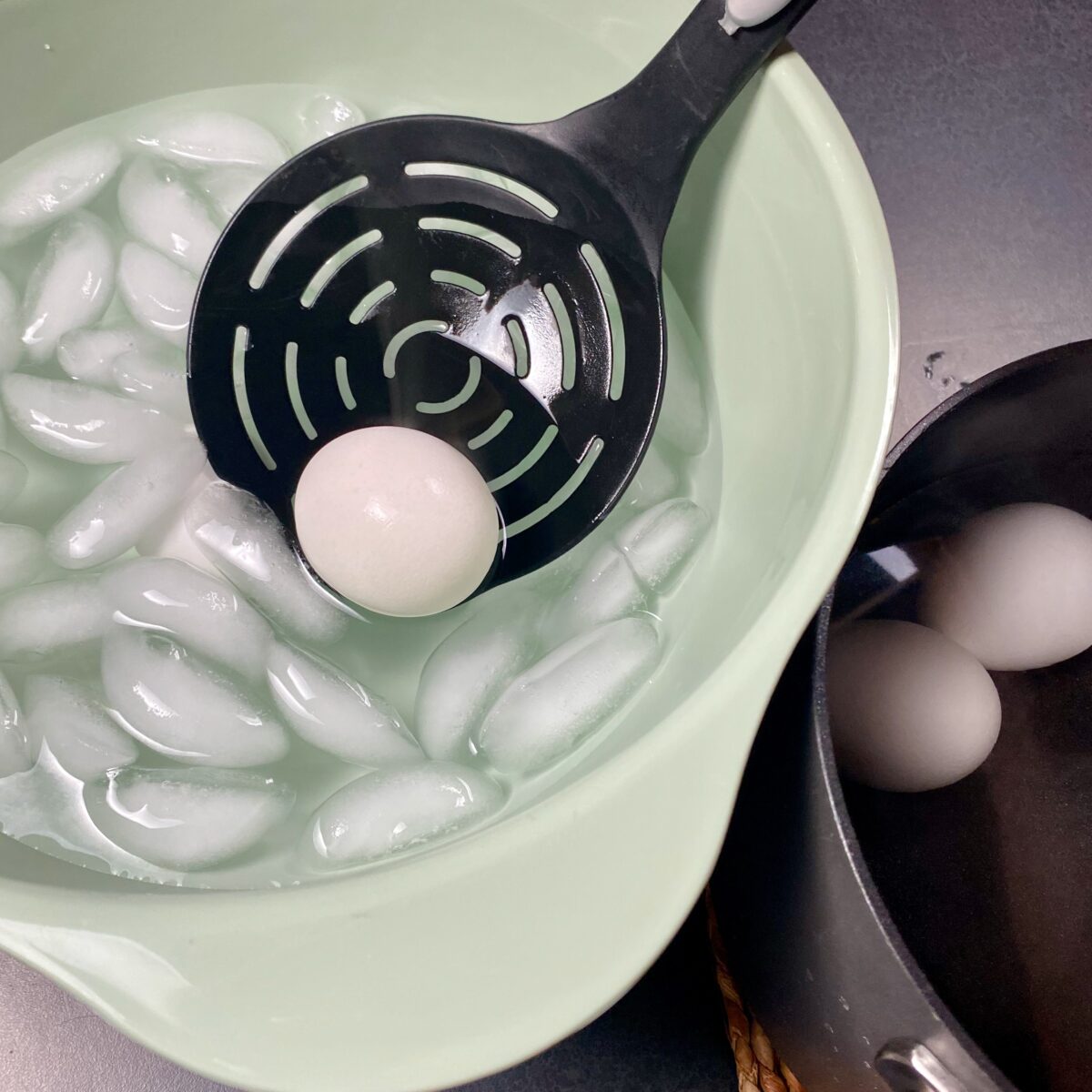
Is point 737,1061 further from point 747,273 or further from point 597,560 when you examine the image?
A: point 747,273

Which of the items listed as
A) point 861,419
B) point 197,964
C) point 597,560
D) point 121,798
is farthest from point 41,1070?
point 861,419

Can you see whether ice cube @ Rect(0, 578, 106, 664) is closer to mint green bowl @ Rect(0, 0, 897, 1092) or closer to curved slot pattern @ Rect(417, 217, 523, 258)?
mint green bowl @ Rect(0, 0, 897, 1092)

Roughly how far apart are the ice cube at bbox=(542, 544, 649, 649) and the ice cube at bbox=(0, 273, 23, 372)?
34 cm

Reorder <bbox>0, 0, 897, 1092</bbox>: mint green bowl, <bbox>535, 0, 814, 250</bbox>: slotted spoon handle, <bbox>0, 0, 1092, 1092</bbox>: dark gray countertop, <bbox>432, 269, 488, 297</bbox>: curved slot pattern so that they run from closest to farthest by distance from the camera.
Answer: <bbox>0, 0, 897, 1092</bbox>: mint green bowl, <bbox>535, 0, 814, 250</bbox>: slotted spoon handle, <bbox>432, 269, 488, 297</bbox>: curved slot pattern, <bbox>0, 0, 1092, 1092</bbox>: dark gray countertop

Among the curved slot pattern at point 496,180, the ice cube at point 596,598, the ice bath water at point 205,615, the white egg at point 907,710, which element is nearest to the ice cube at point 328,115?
the ice bath water at point 205,615

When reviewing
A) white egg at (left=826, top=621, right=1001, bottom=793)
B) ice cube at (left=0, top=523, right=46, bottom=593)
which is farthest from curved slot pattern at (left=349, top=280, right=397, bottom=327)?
white egg at (left=826, top=621, right=1001, bottom=793)

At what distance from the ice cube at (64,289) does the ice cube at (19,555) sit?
12cm

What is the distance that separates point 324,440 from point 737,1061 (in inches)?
16.4

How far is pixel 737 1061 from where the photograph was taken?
1.68 ft

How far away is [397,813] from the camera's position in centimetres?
42

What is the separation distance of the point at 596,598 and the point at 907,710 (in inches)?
7.1

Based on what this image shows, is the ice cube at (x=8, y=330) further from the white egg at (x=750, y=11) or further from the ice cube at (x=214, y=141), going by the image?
the white egg at (x=750, y=11)

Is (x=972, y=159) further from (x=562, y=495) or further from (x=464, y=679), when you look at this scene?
(x=464, y=679)

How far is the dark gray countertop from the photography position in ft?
2.29
